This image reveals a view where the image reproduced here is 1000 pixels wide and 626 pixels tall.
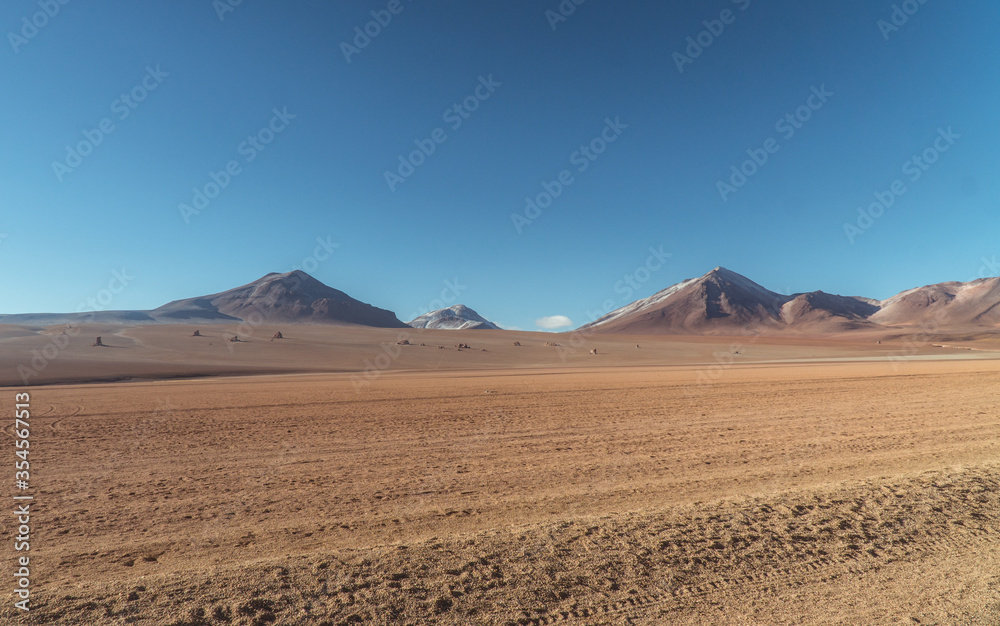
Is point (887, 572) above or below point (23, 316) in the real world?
below

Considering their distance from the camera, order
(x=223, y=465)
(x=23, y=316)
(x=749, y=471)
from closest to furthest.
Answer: (x=749, y=471), (x=223, y=465), (x=23, y=316)

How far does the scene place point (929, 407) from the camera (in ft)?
50.5

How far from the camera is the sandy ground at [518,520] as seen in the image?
421 cm

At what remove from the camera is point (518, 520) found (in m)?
6.06

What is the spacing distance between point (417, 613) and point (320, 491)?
12.6ft

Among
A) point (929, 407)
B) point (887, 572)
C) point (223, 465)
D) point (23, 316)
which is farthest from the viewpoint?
point (23, 316)

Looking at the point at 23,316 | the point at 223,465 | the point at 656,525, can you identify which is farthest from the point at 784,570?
the point at 23,316

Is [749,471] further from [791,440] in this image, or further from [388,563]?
[388,563]

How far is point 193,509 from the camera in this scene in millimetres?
6594

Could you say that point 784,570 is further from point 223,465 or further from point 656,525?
point 223,465

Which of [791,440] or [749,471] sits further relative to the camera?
[791,440]

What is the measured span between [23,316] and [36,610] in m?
231

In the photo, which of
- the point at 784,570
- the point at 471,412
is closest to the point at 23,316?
the point at 471,412

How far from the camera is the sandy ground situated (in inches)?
166
